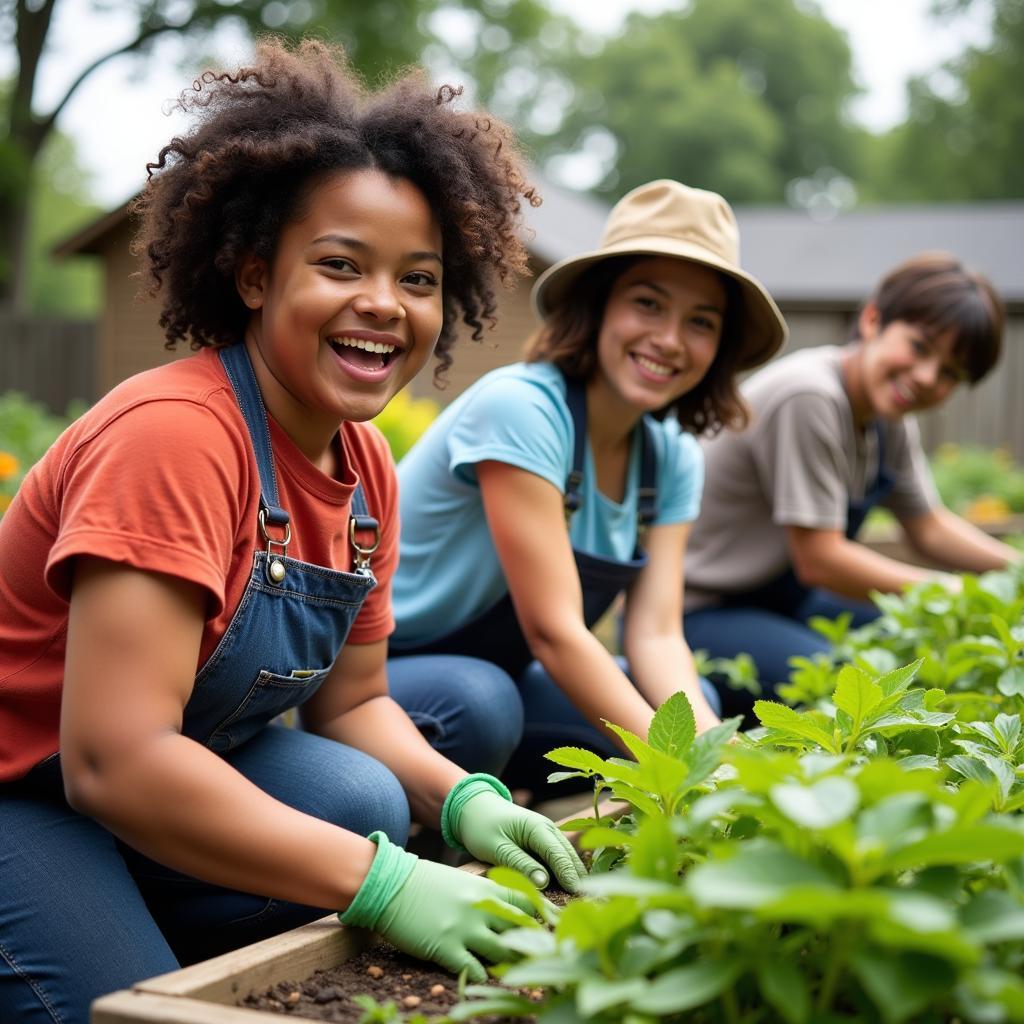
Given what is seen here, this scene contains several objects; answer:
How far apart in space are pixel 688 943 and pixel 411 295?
44.8 inches

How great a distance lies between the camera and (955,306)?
3740 millimetres

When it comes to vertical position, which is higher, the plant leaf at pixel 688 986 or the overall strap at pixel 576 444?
the overall strap at pixel 576 444

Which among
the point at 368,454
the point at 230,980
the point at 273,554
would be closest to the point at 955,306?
the point at 368,454

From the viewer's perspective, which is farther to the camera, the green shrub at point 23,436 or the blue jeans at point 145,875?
the green shrub at point 23,436

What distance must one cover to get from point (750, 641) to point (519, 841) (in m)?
2.11

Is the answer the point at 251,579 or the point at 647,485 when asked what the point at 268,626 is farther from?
the point at 647,485

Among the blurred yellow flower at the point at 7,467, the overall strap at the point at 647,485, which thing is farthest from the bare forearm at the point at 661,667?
the blurred yellow flower at the point at 7,467

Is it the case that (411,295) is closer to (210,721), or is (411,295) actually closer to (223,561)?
(223,561)

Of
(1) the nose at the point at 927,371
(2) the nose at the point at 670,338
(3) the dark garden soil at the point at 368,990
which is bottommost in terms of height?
(3) the dark garden soil at the point at 368,990

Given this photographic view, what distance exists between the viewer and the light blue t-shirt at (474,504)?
262 centimetres

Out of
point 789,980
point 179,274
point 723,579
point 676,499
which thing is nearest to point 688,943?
point 789,980

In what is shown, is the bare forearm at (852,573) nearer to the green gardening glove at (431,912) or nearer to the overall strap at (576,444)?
the overall strap at (576,444)

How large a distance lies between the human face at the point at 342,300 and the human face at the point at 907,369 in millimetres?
2332

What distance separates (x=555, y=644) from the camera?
2426mm
